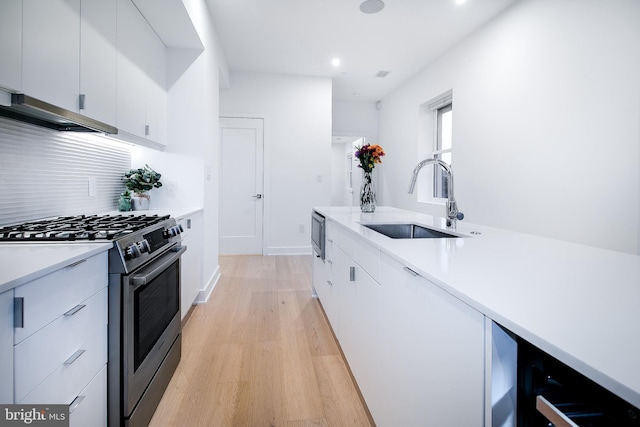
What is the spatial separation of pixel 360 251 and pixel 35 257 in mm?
1171

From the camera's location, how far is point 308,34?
372 cm

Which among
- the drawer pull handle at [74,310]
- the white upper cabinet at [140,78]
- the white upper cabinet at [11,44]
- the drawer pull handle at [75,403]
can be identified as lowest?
the drawer pull handle at [75,403]

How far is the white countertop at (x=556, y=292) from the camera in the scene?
1.48 ft

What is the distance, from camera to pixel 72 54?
5.21ft

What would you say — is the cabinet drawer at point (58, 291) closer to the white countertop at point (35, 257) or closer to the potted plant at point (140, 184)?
the white countertop at point (35, 257)

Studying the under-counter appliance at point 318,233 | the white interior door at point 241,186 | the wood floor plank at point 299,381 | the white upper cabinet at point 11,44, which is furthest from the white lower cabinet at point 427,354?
the white interior door at point 241,186

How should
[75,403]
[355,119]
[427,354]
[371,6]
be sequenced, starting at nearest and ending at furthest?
1. [427,354]
2. [75,403]
3. [371,6]
4. [355,119]

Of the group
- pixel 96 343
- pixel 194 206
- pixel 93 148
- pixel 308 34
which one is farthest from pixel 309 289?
pixel 308 34

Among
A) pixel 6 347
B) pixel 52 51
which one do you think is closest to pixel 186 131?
pixel 52 51

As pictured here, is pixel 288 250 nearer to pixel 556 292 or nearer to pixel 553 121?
pixel 553 121

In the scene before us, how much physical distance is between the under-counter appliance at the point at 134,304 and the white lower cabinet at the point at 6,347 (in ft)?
1.45

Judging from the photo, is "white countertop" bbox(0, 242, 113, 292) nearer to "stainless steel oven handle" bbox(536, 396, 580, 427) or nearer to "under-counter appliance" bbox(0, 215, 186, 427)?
"under-counter appliance" bbox(0, 215, 186, 427)

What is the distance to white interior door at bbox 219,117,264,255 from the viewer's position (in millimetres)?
4977

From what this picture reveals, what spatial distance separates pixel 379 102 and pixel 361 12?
319 centimetres
